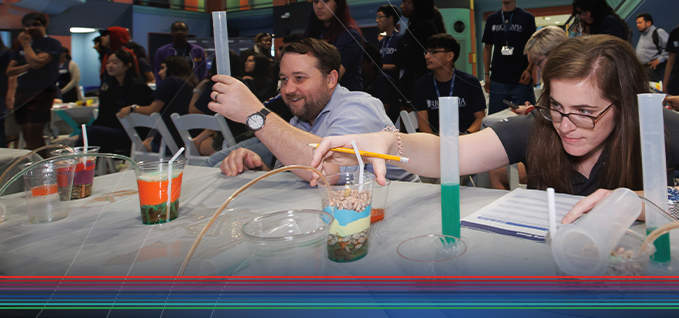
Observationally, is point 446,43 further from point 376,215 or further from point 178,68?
point 178,68

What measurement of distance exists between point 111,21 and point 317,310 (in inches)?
27.5

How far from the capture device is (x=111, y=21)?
0.75 meters

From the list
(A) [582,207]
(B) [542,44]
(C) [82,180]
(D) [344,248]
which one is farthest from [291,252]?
(C) [82,180]

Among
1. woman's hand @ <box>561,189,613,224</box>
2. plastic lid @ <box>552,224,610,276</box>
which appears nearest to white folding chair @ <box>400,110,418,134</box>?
woman's hand @ <box>561,189,613,224</box>

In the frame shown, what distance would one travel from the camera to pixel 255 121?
0.85 m

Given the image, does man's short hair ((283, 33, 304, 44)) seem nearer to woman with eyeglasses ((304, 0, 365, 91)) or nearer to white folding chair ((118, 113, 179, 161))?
woman with eyeglasses ((304, 0, 365, 91))

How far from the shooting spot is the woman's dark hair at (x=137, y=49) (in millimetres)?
727

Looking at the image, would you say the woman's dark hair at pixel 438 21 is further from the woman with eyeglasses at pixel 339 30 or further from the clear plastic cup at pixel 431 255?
the clear plastic cup at pixel 431 255

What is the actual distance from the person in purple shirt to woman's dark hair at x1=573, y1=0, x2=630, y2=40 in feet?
2.11

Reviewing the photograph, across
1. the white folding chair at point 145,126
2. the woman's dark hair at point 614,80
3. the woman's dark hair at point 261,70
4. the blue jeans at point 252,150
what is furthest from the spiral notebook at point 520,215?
the blue jeans at point 252,150

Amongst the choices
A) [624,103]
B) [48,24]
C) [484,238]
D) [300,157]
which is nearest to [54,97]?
[48,24]

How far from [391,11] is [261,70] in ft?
0.90

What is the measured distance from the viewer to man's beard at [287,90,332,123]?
0.78 m

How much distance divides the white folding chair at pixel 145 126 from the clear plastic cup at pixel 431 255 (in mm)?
533
